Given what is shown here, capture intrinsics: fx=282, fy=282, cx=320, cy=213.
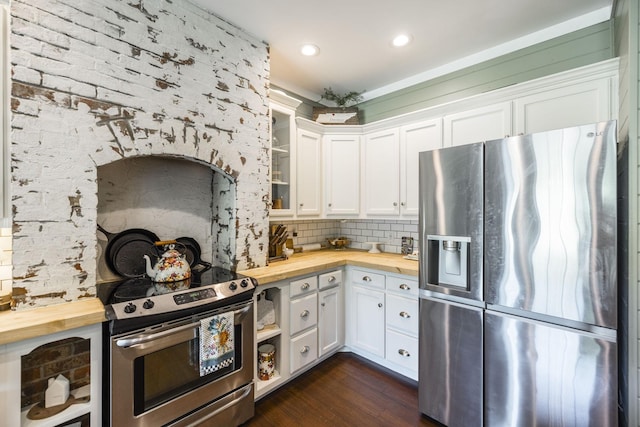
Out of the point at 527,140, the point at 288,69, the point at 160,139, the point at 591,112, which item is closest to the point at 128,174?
the point at 160,139

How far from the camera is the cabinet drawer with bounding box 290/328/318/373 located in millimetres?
2352

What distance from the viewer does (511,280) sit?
1.61 m

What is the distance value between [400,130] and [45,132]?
2704mm

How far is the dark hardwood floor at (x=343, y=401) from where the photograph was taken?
1978mm

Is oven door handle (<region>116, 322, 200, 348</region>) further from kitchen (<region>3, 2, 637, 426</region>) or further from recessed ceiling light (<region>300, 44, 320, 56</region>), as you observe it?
recessed ceiling light (<region>300, 44, 320, 56</region>)

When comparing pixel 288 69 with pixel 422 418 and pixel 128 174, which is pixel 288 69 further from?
pixel 422 418

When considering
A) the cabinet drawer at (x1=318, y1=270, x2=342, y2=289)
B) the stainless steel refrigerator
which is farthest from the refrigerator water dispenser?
the cabinet drawer at (x1=318, y1=270, x2=342, y2=289)

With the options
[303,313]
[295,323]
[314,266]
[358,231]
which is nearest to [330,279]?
[314,266]

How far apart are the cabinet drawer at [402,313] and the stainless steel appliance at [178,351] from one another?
1218 millimetres

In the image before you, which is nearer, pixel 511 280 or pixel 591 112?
pixel 511 280

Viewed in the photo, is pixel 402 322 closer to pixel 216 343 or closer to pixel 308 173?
pixel 216 343

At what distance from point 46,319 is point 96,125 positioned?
103 centimetres

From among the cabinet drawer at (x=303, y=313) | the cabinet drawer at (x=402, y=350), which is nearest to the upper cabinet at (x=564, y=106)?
the cabinet drawer at (x=402, y=350)

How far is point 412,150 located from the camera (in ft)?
9.24
